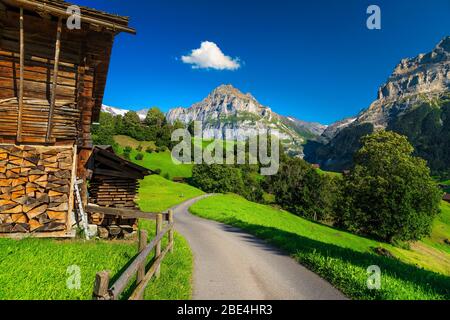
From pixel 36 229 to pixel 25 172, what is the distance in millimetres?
2487

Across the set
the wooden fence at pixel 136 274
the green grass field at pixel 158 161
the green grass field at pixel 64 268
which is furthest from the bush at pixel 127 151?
the green grass field at pixel 64 268

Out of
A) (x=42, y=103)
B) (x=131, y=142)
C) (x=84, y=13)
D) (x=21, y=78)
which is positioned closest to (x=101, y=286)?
(x=21, y=78)

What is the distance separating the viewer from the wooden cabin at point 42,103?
12359mm

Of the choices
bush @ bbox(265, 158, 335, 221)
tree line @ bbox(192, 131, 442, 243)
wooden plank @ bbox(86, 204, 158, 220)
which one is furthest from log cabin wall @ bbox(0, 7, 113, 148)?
bush @ bbox(265, 158, 335, 221)

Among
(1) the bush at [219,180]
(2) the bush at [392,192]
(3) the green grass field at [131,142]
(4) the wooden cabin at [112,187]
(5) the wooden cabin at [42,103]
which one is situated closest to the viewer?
(5) the wooden cabin at [42,103]

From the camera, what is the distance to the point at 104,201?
58.0ft

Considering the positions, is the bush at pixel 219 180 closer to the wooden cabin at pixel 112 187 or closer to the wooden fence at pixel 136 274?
the wooden cabin at pixel 112 187

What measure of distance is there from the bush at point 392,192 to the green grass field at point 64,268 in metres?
34.4

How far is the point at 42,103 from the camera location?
13.7m

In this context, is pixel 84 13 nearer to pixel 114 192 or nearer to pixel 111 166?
pixel 111 166

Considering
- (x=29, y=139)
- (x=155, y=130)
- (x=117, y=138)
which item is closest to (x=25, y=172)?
(x=29, y=139)

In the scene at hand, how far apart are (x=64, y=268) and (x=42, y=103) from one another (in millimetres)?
8303
